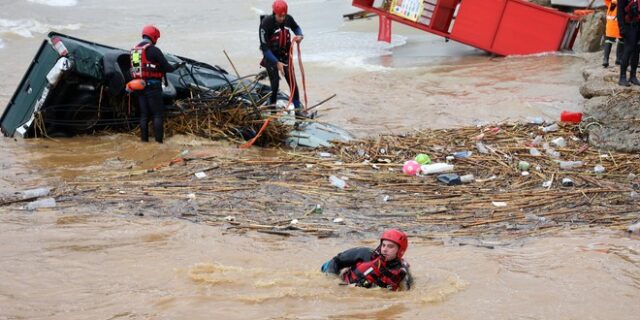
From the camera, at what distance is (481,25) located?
1639 cm

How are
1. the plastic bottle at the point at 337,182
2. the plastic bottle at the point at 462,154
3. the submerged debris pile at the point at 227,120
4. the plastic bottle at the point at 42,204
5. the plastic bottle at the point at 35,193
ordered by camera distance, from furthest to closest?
the submerged debris pile at the point at 227,120 < the plastic bottle at the point at 462,154 < the plastic bottle at the point at 337,182 < the plastic bottle at the point at 35,193 < the plastic bottle at the point at 42,204

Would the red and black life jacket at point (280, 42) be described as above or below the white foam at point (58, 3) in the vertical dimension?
above

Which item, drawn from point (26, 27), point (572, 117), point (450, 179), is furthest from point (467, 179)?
point (26, 27)

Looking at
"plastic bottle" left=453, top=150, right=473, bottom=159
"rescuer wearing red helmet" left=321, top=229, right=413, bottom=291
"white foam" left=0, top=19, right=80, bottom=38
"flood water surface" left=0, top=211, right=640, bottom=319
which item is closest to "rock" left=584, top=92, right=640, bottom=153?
"plastic bottle" left=453, top=150, right=473, bottom=159

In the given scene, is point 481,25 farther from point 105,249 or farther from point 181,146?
point 105,249

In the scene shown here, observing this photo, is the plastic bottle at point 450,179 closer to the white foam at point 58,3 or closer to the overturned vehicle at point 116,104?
the overturned vehicle at point 116,104

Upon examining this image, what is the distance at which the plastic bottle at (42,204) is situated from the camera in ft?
22.7

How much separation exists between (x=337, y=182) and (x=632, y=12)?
4.95 metres

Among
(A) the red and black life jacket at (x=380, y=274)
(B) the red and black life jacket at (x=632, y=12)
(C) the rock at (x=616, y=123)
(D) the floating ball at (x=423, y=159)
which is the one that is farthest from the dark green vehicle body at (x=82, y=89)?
(B) the red and black life jacket at (x=632, y=12)

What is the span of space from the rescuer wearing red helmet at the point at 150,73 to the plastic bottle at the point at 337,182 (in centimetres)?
251

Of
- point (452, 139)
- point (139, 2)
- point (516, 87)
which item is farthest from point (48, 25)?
point (452, 139)

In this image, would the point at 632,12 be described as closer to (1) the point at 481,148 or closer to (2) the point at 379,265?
(1) the point at 481,148

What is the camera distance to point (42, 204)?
700cm

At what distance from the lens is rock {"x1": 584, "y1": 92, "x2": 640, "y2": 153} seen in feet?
28.5
